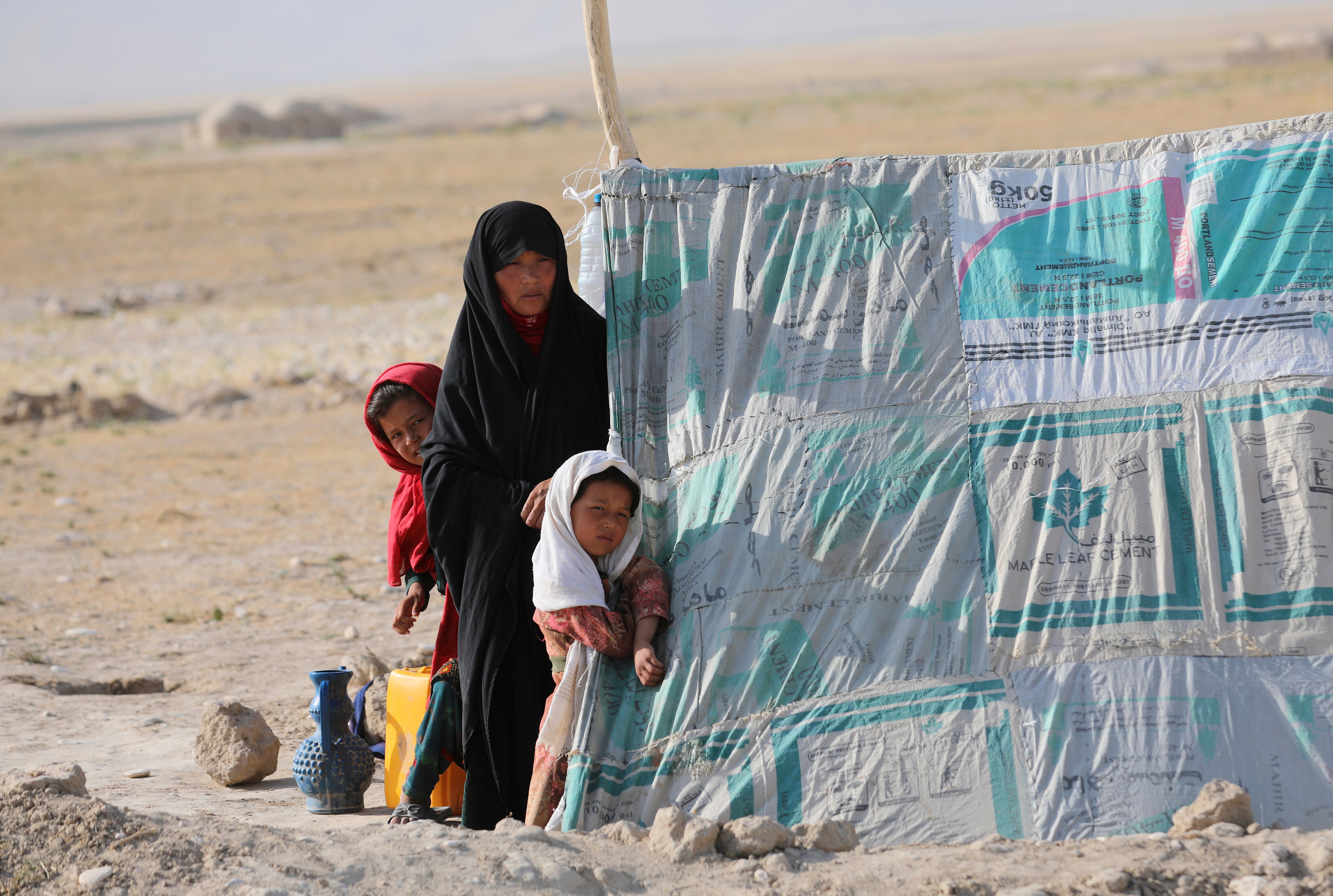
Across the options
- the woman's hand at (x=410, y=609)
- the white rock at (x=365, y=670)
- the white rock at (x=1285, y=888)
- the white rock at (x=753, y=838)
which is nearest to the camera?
the white rock at (x=1285, y=888)

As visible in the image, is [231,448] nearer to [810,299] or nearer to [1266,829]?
[810,299]

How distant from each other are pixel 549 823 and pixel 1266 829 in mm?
1587

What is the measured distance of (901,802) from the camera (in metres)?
2.70

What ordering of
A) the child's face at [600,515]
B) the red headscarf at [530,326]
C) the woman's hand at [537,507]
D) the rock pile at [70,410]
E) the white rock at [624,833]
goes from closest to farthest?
the white rock at [624,833] → the child's face at [600,515] → the woman's hand at [537,507] → the red headscarf at [530,326] → the rock pile at [70,410]

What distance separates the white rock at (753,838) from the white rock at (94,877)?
1.28 metres

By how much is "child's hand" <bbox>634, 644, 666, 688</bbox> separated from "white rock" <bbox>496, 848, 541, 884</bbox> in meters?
0.53

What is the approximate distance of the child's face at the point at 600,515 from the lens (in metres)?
2.93

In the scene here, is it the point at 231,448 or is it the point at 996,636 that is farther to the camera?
the point at 231,448

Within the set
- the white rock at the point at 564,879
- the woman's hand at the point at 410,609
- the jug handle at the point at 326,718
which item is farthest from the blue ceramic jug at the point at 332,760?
the white rock at the point at 564,879

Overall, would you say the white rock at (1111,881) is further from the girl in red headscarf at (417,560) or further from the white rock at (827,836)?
the girl in red headscarf at (417,560)

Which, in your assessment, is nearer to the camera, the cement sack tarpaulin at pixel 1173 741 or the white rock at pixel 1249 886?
the white rock at pixel 1249 886

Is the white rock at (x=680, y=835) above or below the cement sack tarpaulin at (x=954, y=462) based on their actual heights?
below

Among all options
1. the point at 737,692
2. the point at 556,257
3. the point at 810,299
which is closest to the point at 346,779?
the point at 737,692

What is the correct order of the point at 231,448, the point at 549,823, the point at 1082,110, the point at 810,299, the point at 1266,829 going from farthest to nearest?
the point at 1082,110 → the point at 231,448 → the point at 810,299 → the point at 549,823 → the point at 1266,829
